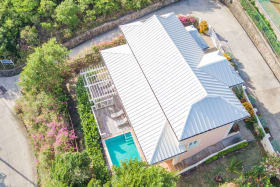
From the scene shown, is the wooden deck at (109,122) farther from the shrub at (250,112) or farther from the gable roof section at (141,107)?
the shrub at (250,112)

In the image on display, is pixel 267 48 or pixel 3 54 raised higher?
pixel 3 54

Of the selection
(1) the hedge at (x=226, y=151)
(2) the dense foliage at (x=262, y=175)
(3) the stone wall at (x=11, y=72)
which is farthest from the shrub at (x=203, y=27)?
(3) the stone wall at (x=11, y=72)

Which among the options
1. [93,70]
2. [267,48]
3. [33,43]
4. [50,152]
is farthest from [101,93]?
[267,48]

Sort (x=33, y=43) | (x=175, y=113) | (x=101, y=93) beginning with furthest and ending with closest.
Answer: (x=33, y=43), (x=101, y=93), (x=175, y=113)

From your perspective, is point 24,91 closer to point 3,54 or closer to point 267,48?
point 3,54

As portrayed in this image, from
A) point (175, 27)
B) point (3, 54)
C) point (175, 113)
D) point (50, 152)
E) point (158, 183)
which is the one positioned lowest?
point (158, 183)

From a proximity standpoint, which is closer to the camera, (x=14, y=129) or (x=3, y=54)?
(x=14, y=129)

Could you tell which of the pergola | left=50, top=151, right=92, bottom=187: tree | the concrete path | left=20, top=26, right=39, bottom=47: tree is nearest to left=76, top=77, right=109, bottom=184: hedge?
the pergola
